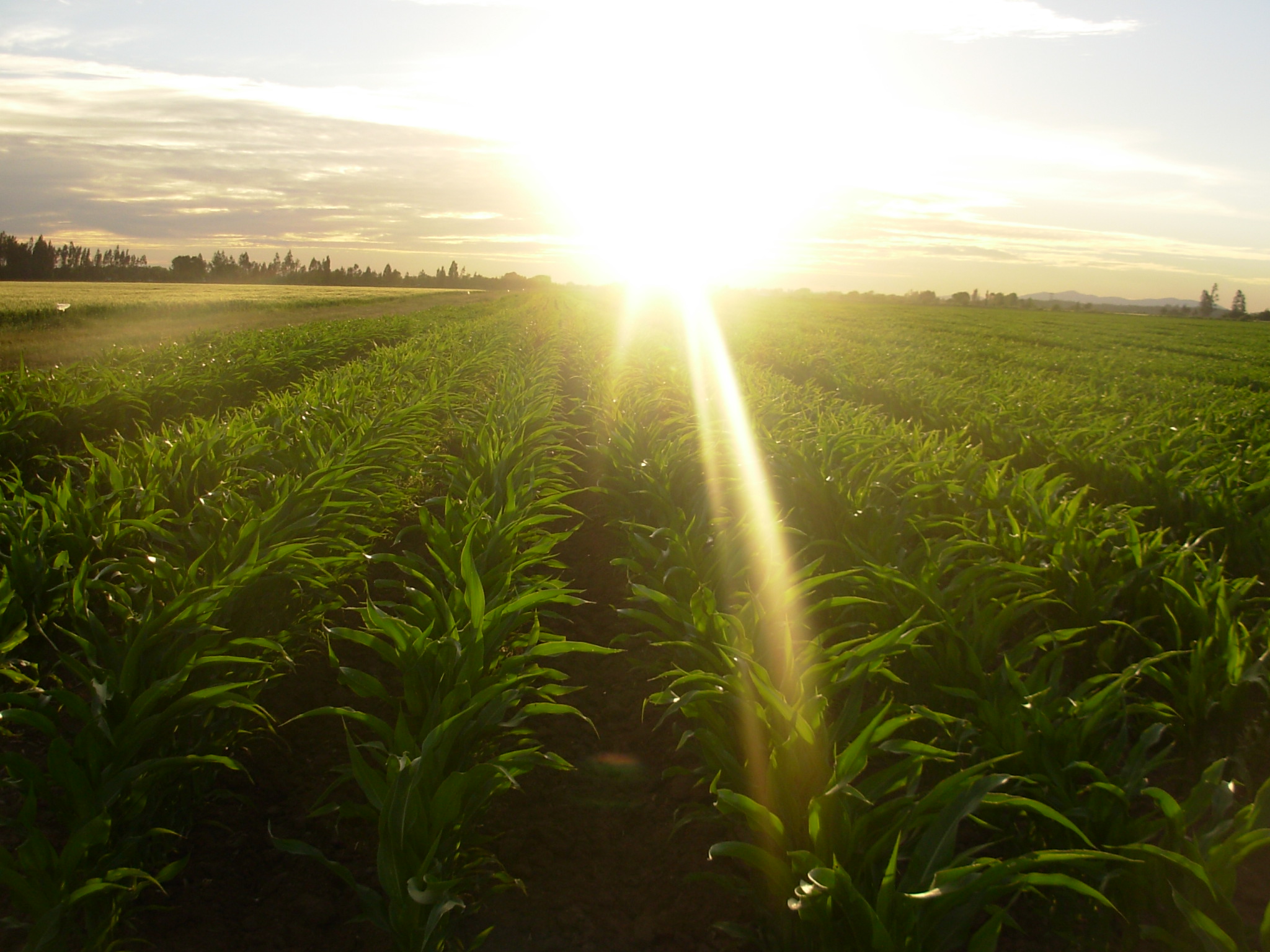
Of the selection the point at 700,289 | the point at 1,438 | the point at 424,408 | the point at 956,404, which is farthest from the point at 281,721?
the point at 700,289

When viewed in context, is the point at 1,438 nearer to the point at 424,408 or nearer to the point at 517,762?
the point at 424,408

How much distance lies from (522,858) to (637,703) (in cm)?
99

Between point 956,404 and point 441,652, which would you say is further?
point 956,404

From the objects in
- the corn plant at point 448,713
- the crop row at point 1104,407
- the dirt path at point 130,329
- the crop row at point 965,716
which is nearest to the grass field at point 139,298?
the dirt path at point 130,329

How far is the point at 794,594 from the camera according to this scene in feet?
8.91

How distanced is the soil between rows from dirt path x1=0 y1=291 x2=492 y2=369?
26.6ft

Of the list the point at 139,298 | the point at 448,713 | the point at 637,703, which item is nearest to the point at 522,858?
the point at 448,713

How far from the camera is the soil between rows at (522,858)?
198cm

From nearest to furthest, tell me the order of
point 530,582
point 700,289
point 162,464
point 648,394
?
point 530,582, point 162,464, point 648,394, point 700,289

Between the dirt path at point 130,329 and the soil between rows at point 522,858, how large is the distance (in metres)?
8.12

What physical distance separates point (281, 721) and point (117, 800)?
3.00ft

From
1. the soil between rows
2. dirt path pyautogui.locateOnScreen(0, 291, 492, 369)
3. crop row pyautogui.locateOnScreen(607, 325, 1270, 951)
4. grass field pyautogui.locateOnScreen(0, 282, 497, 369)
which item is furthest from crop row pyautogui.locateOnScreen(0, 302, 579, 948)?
grass field pyautogui.locateOnScreen(0, 282, 497, 369)

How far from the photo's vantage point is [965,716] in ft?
8.43

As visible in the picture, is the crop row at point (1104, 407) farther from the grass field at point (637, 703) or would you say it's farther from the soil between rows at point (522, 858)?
the soil between rows at point (522, 858)
